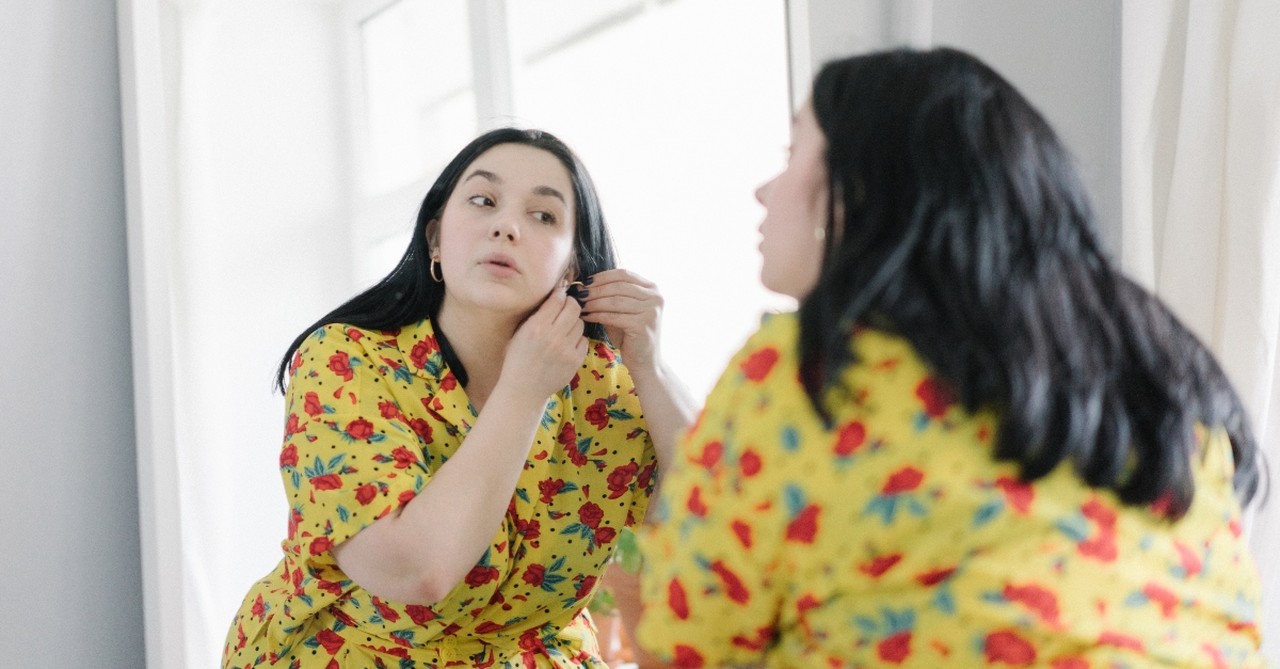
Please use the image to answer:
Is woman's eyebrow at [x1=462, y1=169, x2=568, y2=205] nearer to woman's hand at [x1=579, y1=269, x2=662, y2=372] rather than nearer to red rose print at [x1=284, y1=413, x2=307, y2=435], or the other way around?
woman's hand at [x1=579, y1=269, x2=662, y2=372]

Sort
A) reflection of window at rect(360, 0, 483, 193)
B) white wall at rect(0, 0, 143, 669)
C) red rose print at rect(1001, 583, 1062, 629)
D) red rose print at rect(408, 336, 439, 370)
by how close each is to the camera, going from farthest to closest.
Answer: reflection of window at rect(360, 0, 483, 193) < white wall at rect(0, 0, 143, 669) < red rose print at rect(408, 336, 439, 370) < red rose print at rect(1001, 583, 1062, 629)

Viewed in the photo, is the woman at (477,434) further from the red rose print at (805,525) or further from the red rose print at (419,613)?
the red rose print at (805,525)

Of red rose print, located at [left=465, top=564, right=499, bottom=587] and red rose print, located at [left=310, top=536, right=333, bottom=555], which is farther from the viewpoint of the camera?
red rose print, located at [left=465, top=564, right=499, bottom=587]

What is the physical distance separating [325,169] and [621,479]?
3.97ft

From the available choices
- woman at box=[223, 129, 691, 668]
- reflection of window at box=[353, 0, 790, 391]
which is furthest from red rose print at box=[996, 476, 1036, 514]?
reflection of window at box=[353, 0, 790, 391]

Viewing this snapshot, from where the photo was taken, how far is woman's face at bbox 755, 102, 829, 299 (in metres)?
0.84

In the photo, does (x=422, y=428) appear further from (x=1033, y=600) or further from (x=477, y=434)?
(x=1033, y=600)

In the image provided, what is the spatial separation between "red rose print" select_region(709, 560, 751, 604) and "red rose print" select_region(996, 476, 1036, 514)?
169 mm

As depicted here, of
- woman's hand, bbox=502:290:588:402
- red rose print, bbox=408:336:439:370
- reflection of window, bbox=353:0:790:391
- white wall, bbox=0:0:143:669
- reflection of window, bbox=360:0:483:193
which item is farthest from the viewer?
reflection of window, bbox=360:0:483:193

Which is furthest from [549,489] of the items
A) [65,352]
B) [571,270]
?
[65,352]

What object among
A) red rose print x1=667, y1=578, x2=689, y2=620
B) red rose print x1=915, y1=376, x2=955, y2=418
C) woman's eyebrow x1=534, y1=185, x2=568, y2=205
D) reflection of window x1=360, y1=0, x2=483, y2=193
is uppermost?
reflection of window x1=360, y1=0, x2=483, y2=193

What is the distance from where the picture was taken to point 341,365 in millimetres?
1287

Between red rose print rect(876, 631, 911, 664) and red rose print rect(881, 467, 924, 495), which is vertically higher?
red rose print rect(881, 467, 924, 495)

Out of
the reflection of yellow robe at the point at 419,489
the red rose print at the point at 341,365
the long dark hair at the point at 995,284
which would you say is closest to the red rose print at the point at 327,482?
the reflection of yellow robe at the point at 419,489
